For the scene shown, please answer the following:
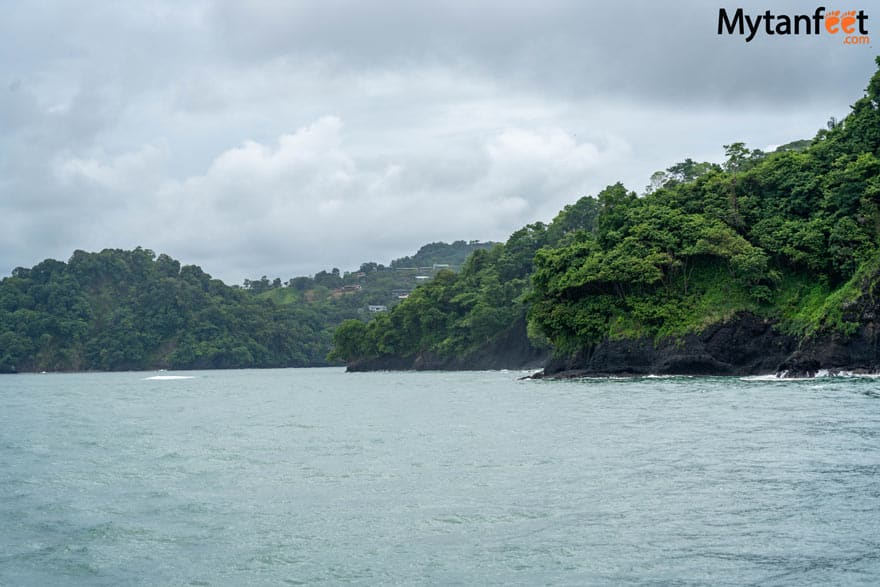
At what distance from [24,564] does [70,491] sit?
5.91 metres

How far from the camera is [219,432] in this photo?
2966 centimetres

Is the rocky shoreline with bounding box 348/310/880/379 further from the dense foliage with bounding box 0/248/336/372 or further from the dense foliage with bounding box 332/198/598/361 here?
the dense foliage with bounding box 0/248/336/372

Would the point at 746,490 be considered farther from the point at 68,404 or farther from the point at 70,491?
the point at 68,404

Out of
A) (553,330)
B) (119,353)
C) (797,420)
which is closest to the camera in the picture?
(797,420)

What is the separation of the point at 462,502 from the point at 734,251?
54.8 m

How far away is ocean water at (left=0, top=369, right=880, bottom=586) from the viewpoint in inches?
448

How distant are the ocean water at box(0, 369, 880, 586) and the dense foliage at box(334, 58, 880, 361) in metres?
35.5

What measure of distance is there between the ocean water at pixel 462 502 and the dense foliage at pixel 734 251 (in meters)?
35.5

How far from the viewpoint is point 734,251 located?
64.9m

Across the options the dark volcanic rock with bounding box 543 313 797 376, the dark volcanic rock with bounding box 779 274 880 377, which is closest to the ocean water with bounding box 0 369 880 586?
the dark volcanic rock with bounding box 779 274 880 377

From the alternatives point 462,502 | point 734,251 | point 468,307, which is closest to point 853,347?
point 734,251

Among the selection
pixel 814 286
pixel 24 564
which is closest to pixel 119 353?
pixel 814 286

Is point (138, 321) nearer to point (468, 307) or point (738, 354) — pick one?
point (468, 307)

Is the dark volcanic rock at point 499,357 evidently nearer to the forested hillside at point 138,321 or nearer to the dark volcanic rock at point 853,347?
the dark volcanic rock at point 853,347
